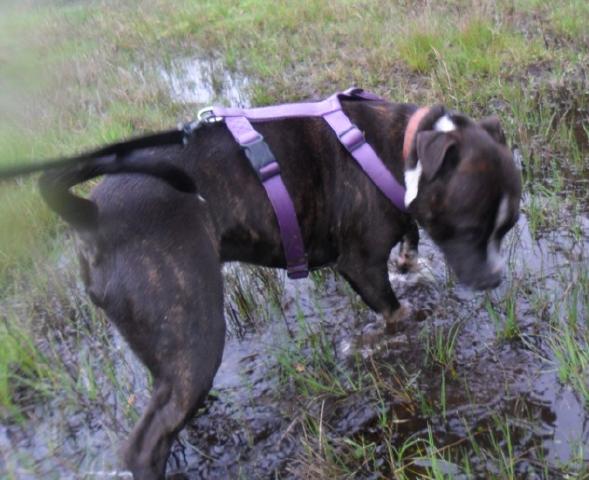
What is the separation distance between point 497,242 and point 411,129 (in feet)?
2.41

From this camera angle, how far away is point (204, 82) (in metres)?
7.90

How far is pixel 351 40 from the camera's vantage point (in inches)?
301

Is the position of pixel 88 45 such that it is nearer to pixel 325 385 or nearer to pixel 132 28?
pixel 132 28

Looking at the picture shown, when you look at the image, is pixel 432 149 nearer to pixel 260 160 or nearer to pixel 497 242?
pixel 497 242

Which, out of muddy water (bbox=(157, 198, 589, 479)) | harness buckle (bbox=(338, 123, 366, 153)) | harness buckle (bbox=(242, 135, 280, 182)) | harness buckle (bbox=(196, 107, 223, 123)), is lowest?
muddy water (bbox=(157, 198, 589, 479))

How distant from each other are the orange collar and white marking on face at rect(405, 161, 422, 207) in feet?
0.33

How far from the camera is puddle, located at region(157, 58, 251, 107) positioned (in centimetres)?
726

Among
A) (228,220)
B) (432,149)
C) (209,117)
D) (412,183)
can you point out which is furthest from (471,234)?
(209,117)

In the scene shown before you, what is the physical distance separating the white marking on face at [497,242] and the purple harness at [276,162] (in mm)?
473

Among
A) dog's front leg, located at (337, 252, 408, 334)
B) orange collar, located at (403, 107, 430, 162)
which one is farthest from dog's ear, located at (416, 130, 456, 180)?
dog's front leg, located at (337, 252, 408, 334)

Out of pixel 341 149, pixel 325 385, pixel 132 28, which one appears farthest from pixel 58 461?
pixel 132 28

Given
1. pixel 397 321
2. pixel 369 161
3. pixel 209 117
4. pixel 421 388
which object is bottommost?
pixel 421 388

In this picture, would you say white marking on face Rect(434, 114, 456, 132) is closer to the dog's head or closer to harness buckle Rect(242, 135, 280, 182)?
the dog's head

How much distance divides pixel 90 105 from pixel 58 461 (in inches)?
184
